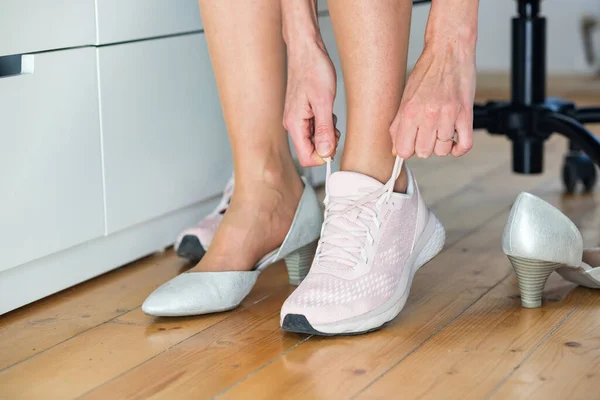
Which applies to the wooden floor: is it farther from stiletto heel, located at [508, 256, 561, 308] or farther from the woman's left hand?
the woman's left hand

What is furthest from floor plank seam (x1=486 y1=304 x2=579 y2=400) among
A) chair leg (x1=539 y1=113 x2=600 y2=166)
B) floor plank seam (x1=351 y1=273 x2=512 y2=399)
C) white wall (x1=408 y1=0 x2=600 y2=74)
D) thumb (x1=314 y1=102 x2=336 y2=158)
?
white wall (x1=408 y1=0 x2=600 y2=74)

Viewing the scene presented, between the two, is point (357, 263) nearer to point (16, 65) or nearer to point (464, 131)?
point (464, 131)

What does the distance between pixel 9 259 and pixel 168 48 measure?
43 centimetres

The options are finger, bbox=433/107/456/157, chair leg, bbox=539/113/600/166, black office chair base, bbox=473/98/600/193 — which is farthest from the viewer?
black office chair base, bbox=473/98/600/193

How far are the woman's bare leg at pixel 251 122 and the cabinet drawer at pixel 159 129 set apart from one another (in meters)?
0.19

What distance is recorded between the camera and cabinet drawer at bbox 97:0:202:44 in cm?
121

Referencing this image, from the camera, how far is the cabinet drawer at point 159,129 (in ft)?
4.12

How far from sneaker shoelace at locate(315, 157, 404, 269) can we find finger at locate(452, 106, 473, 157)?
7cm

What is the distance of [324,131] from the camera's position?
1.04 metres

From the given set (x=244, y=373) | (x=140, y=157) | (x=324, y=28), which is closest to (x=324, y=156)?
(x=244, y=373)

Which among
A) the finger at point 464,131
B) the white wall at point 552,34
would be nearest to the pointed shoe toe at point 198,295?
the finger at point 464,131

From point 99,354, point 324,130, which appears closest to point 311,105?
point 324,130

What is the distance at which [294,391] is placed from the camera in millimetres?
863

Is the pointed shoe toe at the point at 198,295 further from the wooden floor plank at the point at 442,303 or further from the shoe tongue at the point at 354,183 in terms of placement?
the shoe tongue at the point at 354,183
